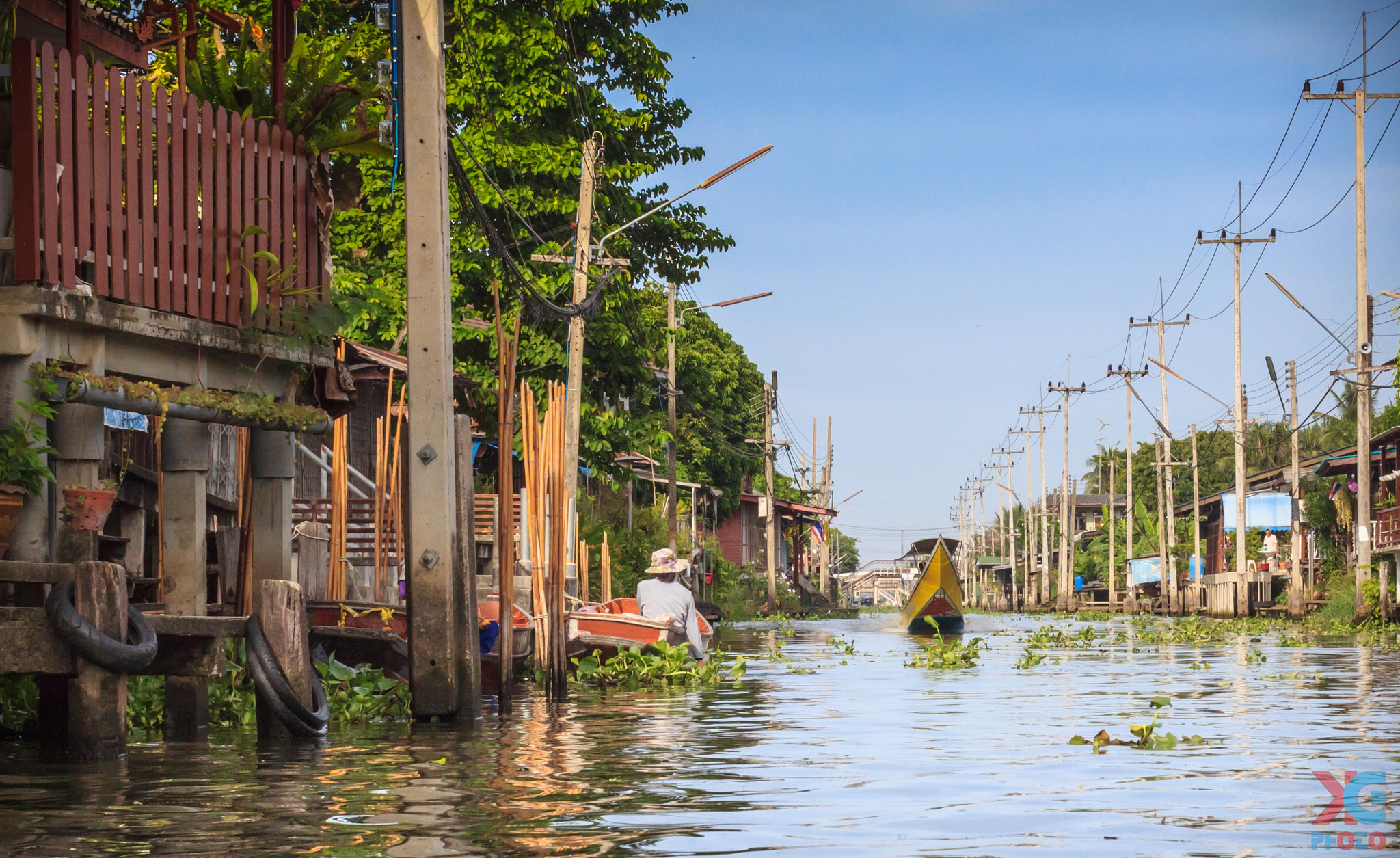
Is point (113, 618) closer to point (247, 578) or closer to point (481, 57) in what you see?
point (247, 578)

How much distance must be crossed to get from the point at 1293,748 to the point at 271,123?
8735 mm

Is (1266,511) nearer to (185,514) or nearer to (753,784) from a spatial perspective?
(185,514)

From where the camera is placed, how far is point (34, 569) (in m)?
8.49

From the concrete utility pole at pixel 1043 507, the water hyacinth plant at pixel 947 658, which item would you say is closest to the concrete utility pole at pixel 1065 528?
the concrete utility pole at pixel 1043 507

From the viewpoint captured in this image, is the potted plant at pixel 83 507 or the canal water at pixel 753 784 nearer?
the canal water at pixel 753 784

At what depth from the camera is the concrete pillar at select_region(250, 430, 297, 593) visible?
11992 mm

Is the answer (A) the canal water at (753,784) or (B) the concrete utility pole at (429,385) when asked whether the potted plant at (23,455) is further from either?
(B) the concrete utility pole at (429,385)

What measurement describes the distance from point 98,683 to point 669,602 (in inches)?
393

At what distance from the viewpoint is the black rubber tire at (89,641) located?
8250 millimetres

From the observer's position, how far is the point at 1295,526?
146 feet

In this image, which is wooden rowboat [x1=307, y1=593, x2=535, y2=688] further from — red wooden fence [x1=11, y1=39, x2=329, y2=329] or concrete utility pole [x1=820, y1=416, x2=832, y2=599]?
concrete utility pole [x1=820, y1=416, x2=832, y2=599]

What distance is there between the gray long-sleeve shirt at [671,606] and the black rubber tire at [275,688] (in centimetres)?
787

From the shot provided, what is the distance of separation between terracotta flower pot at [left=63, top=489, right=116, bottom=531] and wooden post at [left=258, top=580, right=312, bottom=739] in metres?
1.11

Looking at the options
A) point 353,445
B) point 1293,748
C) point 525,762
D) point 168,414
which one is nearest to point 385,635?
point 168,414
